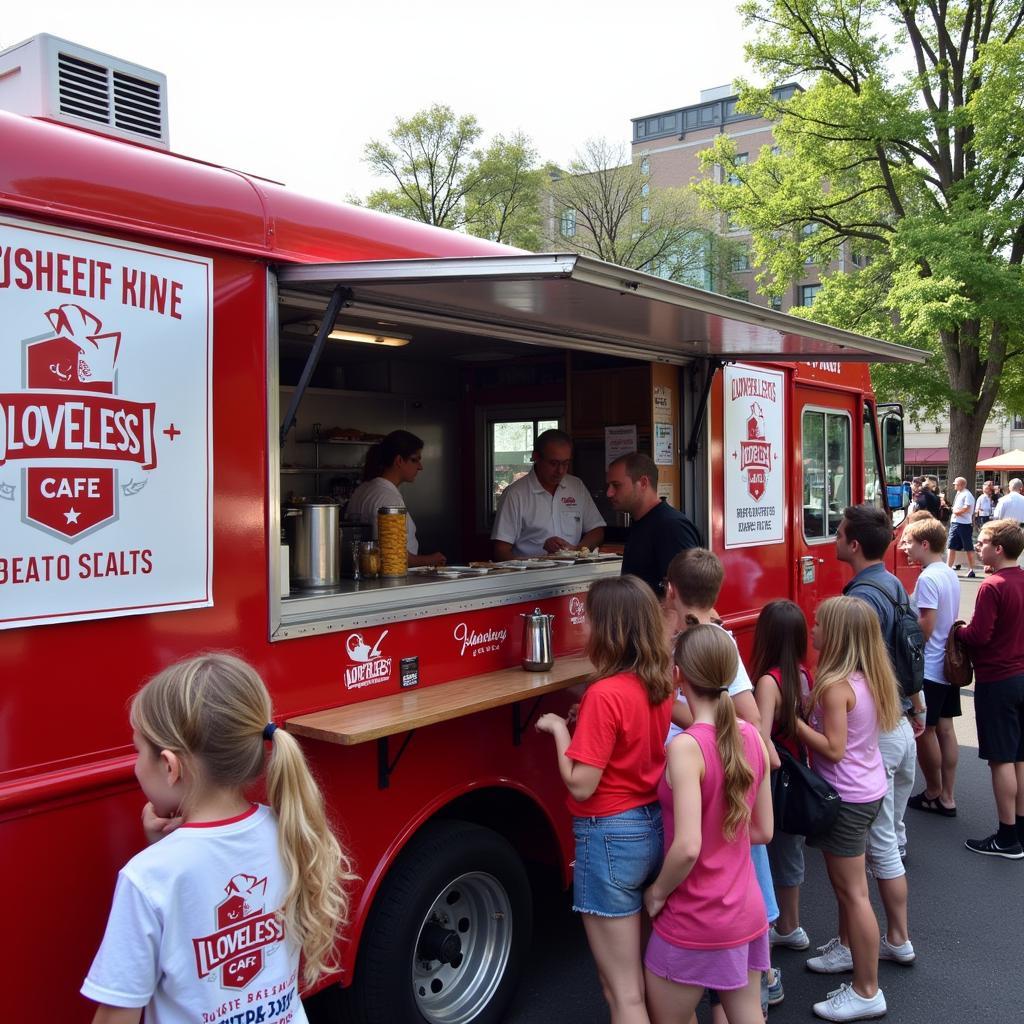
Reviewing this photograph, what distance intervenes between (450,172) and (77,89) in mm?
26466

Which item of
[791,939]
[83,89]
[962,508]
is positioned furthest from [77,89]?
[962,508]

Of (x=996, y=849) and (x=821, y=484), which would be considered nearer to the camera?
(x=996, y=849)

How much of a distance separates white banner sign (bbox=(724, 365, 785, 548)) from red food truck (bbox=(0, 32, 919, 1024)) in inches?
34.0

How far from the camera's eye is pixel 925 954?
4.02m

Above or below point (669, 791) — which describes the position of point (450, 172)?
above

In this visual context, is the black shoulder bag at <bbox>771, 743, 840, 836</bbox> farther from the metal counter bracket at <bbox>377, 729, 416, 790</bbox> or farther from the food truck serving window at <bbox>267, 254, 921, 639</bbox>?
the metal counter bracket at <bbox>377, 729, 416, 790</bbox>

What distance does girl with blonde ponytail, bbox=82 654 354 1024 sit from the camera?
1.73m

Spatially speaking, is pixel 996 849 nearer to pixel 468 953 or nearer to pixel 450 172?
pixel 468 953

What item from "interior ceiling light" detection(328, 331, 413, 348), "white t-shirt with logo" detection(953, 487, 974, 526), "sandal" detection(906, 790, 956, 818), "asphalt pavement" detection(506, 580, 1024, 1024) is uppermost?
"interior ceiling light" detection(328, 331, 413, 348)

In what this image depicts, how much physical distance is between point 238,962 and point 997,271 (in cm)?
1883

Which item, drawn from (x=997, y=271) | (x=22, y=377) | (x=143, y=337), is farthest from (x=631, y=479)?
(x=997, y=271)

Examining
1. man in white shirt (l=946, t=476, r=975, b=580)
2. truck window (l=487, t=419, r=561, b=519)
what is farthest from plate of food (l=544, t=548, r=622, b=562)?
man in white shirt (l=946, t=476, r=975, b=580)

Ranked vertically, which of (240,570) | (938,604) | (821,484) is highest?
(821,484)

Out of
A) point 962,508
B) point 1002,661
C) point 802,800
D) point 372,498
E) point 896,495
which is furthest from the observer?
point 962,508
